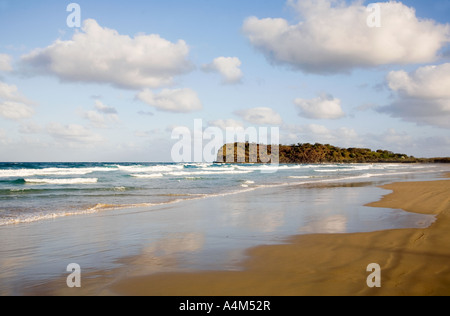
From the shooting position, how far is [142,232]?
7988 mm

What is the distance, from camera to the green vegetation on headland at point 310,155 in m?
146

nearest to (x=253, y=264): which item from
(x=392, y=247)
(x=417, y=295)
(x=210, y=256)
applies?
(x=210, y=256)

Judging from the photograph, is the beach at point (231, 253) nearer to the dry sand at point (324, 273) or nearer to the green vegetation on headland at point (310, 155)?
the dry sand at point (324, 273)

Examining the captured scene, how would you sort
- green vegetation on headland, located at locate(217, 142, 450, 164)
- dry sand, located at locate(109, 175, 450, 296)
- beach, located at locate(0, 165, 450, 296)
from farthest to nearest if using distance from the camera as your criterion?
green vegetation on headland, located at locate(217, 142, 450, 164), beach, located at locate(0, 165, 450, 296), dry sand, located at locate(109, 175, 450, 296)

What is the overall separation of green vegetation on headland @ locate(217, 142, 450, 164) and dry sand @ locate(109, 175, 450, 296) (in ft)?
452

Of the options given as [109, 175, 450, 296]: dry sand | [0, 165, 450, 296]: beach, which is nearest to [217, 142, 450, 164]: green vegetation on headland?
[0, 165, 450, 296]: beach

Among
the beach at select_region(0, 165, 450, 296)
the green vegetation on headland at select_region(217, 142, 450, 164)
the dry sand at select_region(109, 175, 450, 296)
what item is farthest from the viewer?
the green vegetation on headland at select_region(217, 142, 450, 164)

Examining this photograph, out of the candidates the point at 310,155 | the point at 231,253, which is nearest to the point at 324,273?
the point at 231,253

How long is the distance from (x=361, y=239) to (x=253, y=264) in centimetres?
276

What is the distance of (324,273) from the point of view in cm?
461

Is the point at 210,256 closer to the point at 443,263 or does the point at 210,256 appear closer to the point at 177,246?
the point at 177,246

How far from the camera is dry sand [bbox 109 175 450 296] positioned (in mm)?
4031

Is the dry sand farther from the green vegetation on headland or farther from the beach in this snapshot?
the green vegetation on headland
